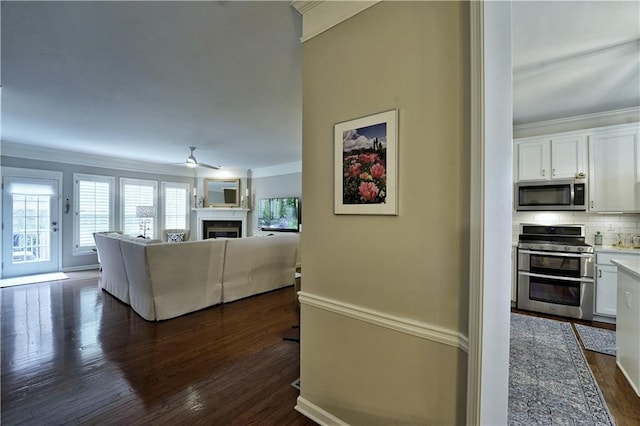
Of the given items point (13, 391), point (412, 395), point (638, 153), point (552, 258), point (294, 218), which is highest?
point (638, 153)

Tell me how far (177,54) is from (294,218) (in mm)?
4909

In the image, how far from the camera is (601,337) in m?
2.95

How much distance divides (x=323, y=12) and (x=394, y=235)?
148 cm

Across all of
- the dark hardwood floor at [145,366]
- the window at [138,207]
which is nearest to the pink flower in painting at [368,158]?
the dark hardwood floor at [145,366]

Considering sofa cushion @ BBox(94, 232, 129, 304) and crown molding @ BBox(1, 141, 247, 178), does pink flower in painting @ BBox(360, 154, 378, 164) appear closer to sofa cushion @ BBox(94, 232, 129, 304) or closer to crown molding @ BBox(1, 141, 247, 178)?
sofa cushion @ BBox(94, 232, 129, 304)

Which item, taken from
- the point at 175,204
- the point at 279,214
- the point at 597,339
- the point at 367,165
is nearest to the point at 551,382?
the point at 597,339

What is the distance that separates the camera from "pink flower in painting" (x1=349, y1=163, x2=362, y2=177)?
62.3 inches

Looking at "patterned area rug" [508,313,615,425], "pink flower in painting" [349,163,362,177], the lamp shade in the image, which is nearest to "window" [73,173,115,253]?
the lamp shade

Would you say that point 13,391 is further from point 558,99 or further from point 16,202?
point 558,99

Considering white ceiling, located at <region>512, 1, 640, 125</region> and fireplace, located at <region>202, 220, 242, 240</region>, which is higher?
white ceiling, located at <region>512, 1, 640, 125</region>

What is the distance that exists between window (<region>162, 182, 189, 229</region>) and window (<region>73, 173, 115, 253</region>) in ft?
4.06

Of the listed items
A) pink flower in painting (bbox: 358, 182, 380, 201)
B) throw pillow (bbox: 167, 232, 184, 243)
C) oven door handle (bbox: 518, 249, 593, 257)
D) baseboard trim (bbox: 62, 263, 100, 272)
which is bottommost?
baseboard trim (bbox: 62, 263, 100, 272)

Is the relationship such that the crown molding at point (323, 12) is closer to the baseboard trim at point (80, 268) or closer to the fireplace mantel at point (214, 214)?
the fireplace mantel at point (214, 214)

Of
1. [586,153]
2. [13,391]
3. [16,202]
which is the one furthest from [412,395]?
[16,202]
